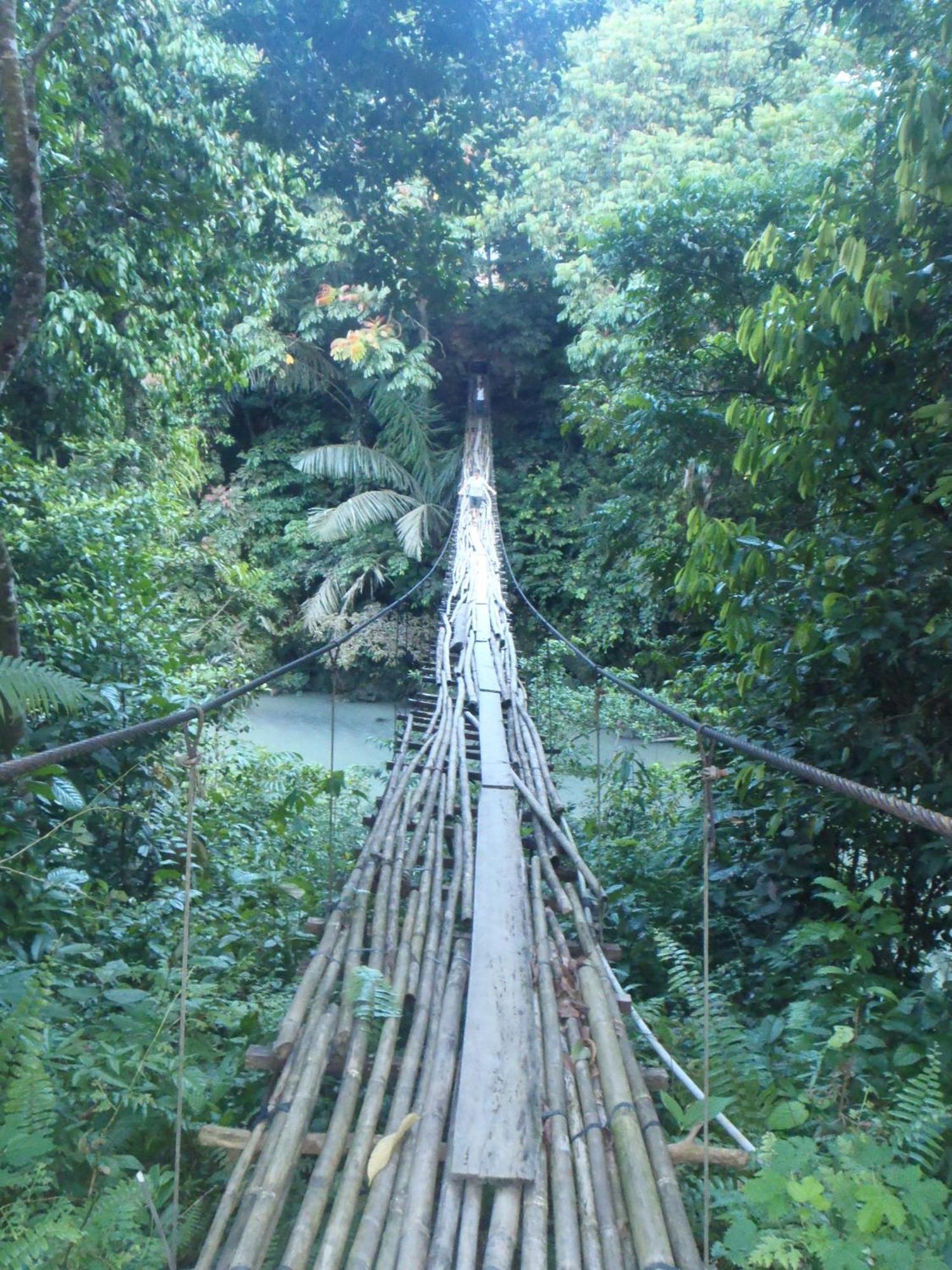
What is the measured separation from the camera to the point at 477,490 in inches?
271

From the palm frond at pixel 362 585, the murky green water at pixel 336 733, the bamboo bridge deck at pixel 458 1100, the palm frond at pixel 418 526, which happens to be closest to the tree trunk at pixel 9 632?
the bamboo bridge deck at pixel 458 1100

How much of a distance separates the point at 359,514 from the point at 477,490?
6.89ft

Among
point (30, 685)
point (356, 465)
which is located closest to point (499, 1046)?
point (30, 685)

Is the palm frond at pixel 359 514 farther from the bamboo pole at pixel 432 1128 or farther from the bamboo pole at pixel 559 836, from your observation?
the bamboo pole at pixel 432 1128

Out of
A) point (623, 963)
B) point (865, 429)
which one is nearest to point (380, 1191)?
point (623, 963)

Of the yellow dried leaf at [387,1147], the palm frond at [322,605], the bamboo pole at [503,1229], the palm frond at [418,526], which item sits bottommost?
the bamboo pole at [503,1229]

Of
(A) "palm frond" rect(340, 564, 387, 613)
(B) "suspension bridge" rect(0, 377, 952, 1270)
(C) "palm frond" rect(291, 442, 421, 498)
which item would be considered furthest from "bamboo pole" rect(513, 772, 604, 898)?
(C) "palm frond" rect(291, 442, 421, 498)

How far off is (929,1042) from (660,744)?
5.67m

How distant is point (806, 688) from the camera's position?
2100 millimetres

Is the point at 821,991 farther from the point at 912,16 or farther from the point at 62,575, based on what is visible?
the point at 62,575

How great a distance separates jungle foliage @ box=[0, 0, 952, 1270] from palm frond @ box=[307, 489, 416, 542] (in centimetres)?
324

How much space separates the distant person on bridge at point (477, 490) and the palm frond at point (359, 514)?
1.58m

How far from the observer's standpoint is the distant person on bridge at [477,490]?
21.8 feet

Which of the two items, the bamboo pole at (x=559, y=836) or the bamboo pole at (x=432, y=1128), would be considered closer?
the bamboo pole at (x=432, y=1128)
